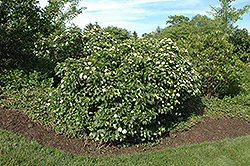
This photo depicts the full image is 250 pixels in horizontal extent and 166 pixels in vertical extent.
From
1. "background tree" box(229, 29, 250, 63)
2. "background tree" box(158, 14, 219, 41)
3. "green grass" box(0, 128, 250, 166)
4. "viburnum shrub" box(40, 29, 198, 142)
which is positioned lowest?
"green grass" box(0, 128, 250, 166)

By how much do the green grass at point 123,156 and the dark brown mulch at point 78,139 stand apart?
7.8 inches

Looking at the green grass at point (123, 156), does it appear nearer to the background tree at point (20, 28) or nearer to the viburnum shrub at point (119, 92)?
the viburnum shrub at point (119, 92)

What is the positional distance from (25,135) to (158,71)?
2742 millimetres

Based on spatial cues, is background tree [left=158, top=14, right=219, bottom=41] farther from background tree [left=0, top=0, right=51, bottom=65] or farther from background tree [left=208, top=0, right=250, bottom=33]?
background tree [left=0, top=0, right=51, bottom=65]

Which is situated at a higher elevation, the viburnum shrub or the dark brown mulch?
the viburnum shrub

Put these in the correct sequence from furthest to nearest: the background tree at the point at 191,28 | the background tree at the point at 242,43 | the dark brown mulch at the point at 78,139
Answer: the background tree at the point at 191,28 → the background tree at the point at 242,43 → the dark brown mulch at the point at 78,139

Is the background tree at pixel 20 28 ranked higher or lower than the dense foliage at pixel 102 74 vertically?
higher

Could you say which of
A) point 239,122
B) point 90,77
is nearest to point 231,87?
point 239,122

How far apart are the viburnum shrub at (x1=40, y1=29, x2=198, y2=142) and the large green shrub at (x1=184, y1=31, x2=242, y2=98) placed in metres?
1.75

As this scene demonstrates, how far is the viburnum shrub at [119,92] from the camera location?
12.3 ft

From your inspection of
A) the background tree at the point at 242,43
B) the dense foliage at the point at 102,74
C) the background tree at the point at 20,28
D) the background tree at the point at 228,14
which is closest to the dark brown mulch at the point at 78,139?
the dense foliage at the point at 102,74

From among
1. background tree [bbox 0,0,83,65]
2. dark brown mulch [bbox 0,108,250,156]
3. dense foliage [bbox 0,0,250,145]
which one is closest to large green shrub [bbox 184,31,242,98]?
dense foliage [bbox 0,0,250,145]

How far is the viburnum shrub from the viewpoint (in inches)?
148

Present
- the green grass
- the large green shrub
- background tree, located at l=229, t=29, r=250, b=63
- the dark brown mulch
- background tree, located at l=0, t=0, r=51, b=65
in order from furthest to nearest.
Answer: background tree, located at l=229, t=29, r=250, b=63 < the large green shrub < background tree, located at l=0, t=0, r=51, b=65 < the dark brown mulch < the green grass
